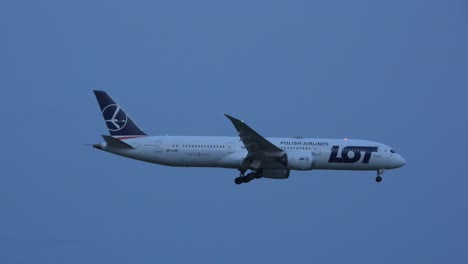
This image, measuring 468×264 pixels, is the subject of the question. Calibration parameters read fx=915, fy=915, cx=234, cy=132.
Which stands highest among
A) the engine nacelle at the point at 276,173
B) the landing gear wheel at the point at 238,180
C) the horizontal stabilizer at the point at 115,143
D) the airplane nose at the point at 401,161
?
the airplane nose at the point at 401,161

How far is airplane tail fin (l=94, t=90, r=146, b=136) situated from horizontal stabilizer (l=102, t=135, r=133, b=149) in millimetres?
1651

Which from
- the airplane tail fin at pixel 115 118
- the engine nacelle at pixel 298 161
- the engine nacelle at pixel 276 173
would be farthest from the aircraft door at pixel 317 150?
the airplane tail fin at pixel 115 118

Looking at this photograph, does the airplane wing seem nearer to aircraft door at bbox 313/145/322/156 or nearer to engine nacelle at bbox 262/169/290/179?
engine nacelle at bbox 262/169/290/179

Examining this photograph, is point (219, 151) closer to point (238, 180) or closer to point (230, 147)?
point (230, 147)

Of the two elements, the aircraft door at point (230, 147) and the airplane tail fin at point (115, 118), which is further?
the airplane tail fin at point (115, 118)

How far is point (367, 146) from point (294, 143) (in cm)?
518

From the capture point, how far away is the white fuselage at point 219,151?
5628cm

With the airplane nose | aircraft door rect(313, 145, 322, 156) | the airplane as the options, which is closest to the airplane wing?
the airplane

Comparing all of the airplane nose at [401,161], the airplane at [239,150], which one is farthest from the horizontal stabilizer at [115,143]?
the airplane nose at [401,161]

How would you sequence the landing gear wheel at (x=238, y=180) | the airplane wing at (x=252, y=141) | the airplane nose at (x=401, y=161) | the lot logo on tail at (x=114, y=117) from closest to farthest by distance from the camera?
the airplane wing at (x=252, y=141)
the landing gear wheel at (x=238, y=180)
the lot logo on tail at (x=114, y=117)
the airplane nose at (x=401, y=161)

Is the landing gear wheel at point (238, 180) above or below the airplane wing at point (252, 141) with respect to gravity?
below

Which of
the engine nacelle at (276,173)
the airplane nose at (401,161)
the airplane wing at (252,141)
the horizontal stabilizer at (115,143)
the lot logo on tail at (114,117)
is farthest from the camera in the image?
the airplane nose at (401,161)

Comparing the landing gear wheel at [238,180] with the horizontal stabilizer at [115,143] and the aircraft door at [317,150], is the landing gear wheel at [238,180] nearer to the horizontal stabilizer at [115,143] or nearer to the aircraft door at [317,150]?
the aircraft door at [317,150]

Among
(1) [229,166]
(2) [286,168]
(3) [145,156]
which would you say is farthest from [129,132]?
(2) [286,168]
